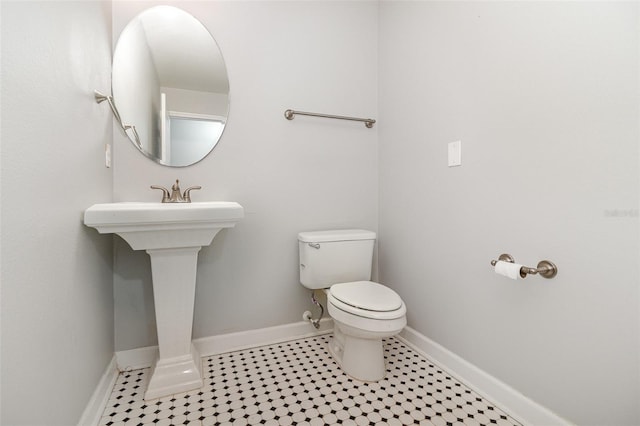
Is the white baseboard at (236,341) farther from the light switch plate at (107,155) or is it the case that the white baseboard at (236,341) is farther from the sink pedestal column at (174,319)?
the light switch plate at (107,155)

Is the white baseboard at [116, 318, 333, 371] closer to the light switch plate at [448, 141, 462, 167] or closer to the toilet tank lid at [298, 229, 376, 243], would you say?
the toilet tank lid at [298, 229, 376, 243]

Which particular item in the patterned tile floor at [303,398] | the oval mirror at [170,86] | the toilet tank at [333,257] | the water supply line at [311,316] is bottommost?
the patterned tile floor at [303,398]

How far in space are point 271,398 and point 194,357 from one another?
0.45 m

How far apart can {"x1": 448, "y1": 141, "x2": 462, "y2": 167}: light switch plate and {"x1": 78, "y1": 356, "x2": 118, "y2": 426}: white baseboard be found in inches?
72.3

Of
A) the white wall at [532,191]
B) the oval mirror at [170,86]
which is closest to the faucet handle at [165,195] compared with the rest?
the oval mirror at [170,86]

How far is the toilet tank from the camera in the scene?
1711 millimetres

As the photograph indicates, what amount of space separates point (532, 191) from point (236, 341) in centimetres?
167

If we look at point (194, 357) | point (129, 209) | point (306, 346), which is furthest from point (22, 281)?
point (306, 346)

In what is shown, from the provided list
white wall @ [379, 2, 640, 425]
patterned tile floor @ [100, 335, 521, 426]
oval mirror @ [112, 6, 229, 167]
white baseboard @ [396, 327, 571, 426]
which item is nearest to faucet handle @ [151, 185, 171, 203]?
oval mirror @ [112, 6, 229, 167]

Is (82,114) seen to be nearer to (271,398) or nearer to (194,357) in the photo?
(194,357)

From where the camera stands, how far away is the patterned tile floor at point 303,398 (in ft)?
3.91

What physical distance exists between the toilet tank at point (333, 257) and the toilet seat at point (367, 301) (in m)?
0.16

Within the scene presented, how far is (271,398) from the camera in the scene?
1314mm

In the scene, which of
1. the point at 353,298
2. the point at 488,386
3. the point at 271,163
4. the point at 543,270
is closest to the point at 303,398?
the point at 353,298
